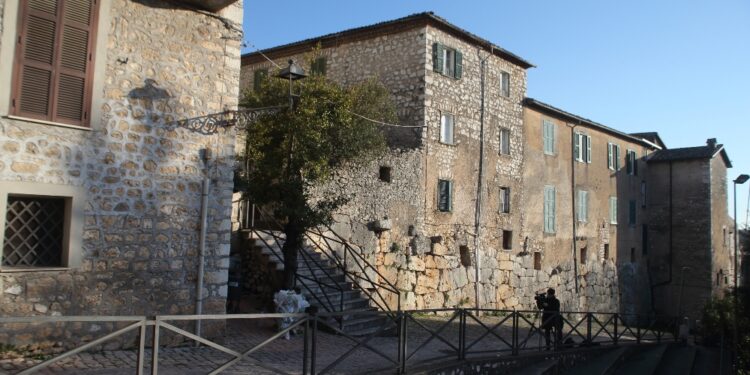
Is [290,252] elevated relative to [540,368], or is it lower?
elevated

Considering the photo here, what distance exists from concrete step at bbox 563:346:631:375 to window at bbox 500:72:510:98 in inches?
410

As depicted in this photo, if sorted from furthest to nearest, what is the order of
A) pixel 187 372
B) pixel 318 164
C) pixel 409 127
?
pixel 409 127 → pixel 318 164 → pixel 187 372

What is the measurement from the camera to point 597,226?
25984mm

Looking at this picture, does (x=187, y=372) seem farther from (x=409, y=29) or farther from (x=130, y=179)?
(x=409, y=29)

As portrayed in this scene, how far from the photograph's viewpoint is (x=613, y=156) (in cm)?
2773

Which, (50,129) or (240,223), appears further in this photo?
(240,223)

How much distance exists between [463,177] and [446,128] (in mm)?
1643

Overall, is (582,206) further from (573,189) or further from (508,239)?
(508,239)

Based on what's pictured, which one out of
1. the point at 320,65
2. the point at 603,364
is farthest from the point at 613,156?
the point at 603,364

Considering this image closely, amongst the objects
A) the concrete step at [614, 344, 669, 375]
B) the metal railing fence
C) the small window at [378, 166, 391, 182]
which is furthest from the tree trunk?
the concrete step at [614, 344, 669, 375]

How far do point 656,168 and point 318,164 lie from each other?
2484 cm

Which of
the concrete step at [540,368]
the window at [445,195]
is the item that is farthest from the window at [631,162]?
the concrete step at [540,368]

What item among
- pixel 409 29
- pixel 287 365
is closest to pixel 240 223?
pixel 287 365

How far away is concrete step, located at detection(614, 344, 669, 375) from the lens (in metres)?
11.7
